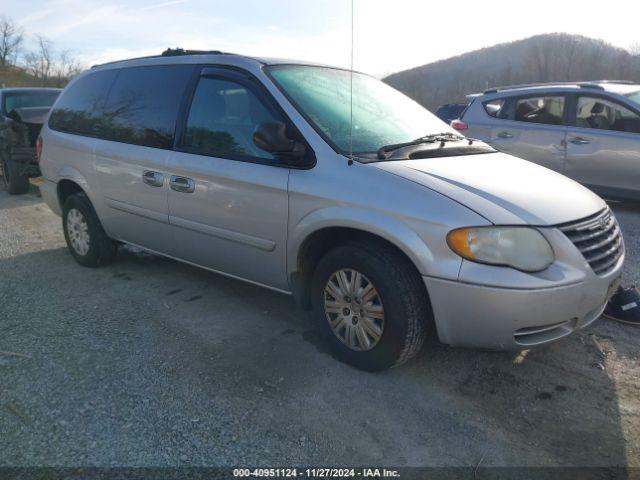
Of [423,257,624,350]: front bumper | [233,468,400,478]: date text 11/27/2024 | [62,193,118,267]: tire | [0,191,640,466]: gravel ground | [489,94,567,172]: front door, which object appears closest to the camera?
[233,468,400,478]: date text 11/27/2024

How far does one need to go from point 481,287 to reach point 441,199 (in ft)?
1.58

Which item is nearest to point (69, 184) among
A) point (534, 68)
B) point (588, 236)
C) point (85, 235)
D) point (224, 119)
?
point (85, 235)

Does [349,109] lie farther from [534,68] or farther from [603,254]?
[534,68]

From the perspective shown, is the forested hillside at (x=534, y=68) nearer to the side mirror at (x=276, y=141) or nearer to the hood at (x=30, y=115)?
the hood at (x=30, y=115)

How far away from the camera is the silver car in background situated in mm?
6340

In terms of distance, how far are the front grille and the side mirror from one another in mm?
1511

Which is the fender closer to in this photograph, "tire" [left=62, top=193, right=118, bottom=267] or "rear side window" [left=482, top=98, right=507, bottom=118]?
"tire" [left=62, top=193, right=118, bottom=267]

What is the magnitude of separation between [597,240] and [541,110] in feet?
15.9

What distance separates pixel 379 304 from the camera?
2881 millimetres

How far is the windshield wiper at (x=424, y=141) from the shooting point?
10.3ft

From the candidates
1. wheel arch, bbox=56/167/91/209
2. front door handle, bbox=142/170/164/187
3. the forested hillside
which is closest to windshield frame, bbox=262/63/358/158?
front door handle, bbox=142/170/164/187

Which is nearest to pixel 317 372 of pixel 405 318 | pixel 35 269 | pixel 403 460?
pixel 405 318

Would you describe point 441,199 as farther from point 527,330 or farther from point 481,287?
point 527,330

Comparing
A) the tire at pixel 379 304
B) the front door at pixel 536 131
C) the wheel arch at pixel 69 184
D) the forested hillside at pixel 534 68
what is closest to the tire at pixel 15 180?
the wheel arch at pixel 69 184
